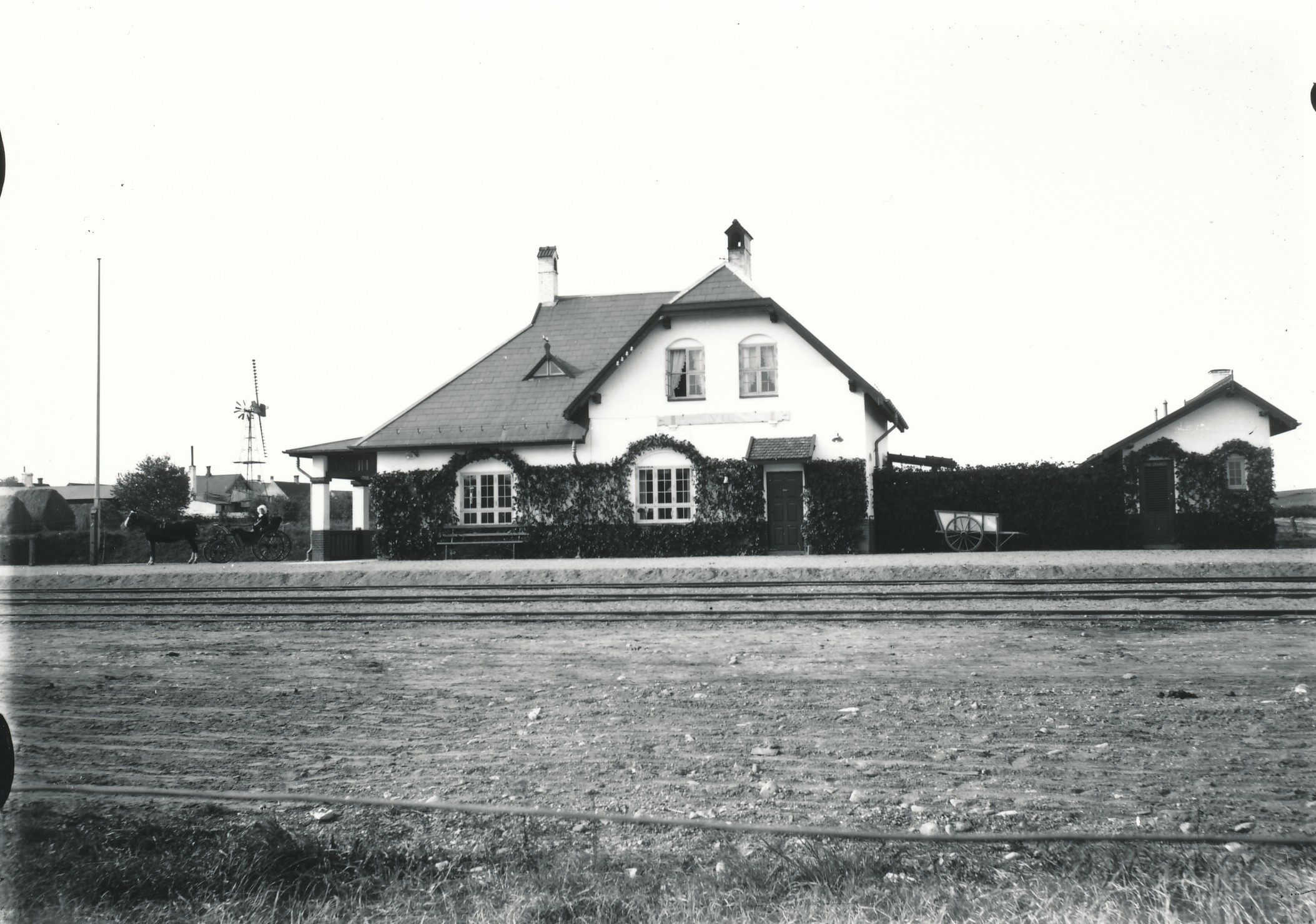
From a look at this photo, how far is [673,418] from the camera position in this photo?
1911cm

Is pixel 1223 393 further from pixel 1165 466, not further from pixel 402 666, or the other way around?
pixel 1165 466

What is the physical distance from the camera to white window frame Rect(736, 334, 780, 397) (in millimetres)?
18781

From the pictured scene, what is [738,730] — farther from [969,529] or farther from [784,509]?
[784,509]

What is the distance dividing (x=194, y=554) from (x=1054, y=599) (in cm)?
1018

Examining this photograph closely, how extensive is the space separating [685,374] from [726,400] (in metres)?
1.10

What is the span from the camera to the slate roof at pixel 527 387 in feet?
64.7

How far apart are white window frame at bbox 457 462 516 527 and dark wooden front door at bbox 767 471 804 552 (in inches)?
226

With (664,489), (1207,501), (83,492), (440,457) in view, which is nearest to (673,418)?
(664,489)

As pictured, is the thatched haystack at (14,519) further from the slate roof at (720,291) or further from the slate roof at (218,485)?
the slate roof at (720,291)

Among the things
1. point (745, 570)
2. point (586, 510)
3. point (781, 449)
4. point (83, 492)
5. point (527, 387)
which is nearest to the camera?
point (83, 492)

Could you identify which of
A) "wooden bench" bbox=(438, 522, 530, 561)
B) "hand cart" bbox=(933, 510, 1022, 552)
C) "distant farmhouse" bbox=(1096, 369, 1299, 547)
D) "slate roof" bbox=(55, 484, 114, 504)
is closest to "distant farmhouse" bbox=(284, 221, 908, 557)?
"wooden bench" bbox=(438, 522, 530, 561)

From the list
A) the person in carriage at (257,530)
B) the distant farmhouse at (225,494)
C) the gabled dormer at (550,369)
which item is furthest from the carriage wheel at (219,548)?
the gabled dormer at (550,369)

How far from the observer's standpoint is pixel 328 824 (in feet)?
8.48

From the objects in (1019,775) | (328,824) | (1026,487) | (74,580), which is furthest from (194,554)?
(1026,487)
